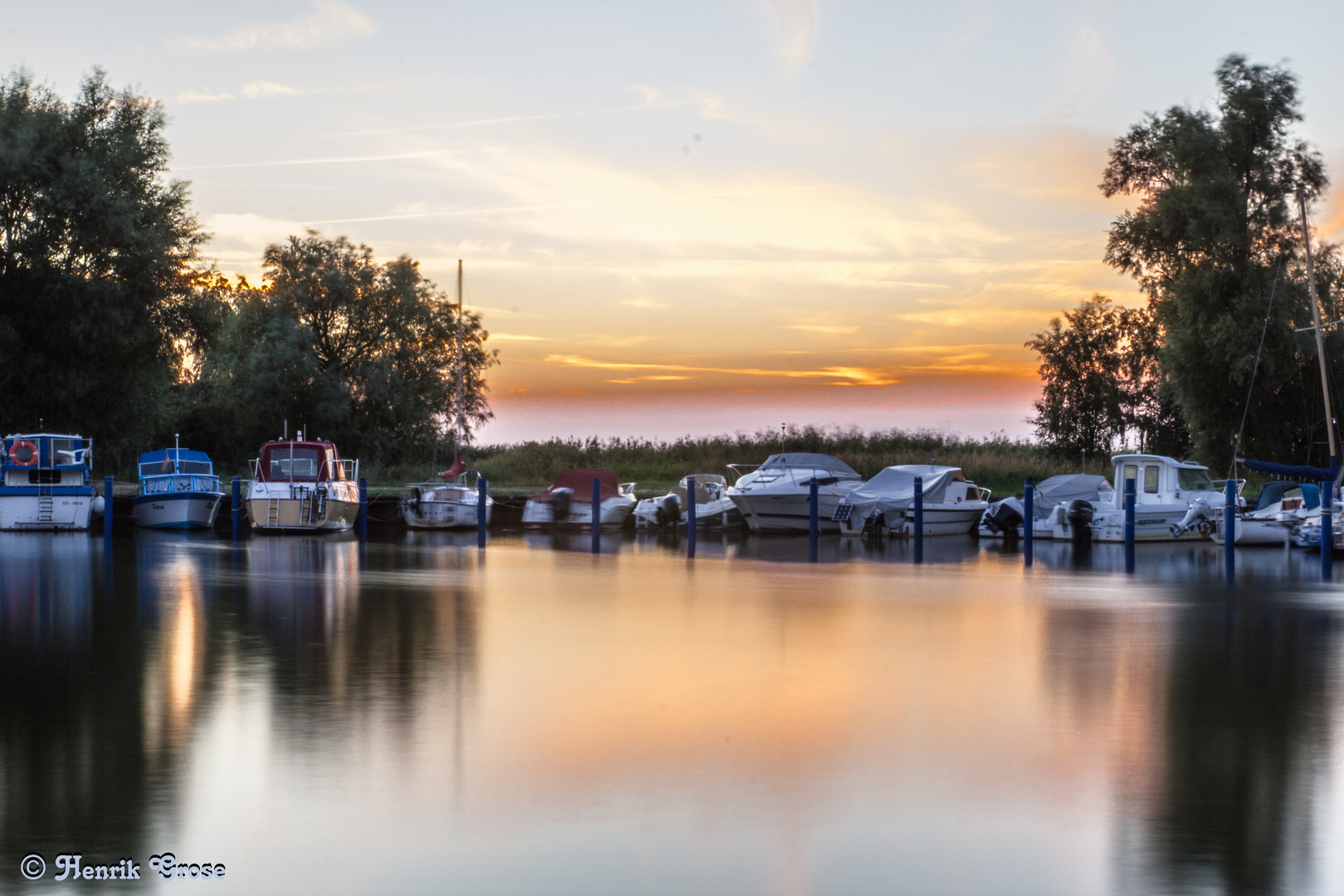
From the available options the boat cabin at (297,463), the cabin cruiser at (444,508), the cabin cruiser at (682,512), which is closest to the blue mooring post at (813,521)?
the cabin cruiser at (682,512)

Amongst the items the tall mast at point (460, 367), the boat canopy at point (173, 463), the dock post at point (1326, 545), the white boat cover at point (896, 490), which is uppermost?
the tall mast at point (460, 367)

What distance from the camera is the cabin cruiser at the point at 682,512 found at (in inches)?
1479

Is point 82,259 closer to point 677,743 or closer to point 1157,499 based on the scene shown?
point 1157,499

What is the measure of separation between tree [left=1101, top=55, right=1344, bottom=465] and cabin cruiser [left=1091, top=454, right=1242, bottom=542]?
42.1ft

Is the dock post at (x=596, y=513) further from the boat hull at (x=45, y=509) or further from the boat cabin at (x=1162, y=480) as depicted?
the boat hull at (x=45, y=509)

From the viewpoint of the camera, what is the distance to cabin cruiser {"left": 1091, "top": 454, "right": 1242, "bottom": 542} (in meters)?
32.2

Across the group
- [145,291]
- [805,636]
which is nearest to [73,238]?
[145,291]

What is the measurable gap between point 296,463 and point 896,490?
55.2ft

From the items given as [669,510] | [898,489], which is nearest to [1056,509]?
[898,489]

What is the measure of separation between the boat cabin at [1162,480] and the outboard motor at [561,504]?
15007 millimetres

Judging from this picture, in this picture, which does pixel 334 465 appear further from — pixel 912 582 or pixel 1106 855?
pixel 1106 855

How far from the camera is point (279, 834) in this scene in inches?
262

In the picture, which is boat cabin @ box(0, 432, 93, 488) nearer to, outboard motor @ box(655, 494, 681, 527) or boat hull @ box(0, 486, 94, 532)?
boat hull @ box(0, 486, 94, 532)

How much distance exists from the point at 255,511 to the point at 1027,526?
2052cm
